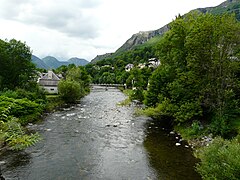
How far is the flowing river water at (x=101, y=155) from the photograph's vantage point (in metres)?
19.0

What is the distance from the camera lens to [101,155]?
23.3 meters

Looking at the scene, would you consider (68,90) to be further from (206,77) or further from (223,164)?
(223,164)

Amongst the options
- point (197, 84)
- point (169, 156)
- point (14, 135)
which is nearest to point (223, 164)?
point (169, 156)

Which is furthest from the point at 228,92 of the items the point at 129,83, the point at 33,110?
the point at 129,83

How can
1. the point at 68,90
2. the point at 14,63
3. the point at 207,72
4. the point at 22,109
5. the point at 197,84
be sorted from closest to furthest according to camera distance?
the point at 207,72 → the point at 197,84 → the point at 22,109 → the point at 14,63 → the point at 68,90

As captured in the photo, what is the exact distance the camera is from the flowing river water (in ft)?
62.3

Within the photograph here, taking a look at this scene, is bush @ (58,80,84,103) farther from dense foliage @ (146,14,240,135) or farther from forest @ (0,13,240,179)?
dense foliage @ (146,14,240,135)

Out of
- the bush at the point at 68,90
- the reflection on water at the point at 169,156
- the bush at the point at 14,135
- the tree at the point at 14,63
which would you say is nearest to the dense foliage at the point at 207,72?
the reflection on water at the point at 169,156

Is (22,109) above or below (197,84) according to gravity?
below

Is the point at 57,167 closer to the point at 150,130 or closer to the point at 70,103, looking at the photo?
the point at 150,130

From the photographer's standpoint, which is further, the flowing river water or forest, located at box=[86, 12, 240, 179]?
forest, located at box=[86, 12, 240, 179]

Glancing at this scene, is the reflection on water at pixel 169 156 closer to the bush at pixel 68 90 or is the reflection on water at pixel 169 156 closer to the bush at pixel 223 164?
the bush at pixel 223 164

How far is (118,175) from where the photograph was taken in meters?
18.8

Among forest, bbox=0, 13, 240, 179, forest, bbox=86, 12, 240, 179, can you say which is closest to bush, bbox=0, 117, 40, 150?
forest, bbox=0, 13, 240, 179
